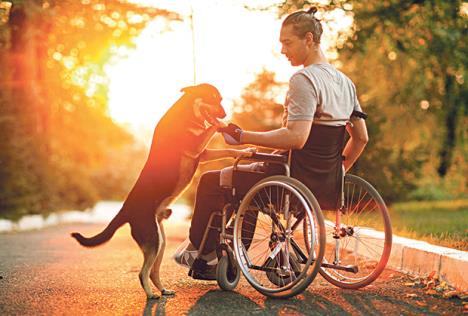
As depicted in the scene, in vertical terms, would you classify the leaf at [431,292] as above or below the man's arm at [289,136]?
below

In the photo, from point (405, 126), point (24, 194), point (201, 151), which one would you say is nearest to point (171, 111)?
point (201, 151)

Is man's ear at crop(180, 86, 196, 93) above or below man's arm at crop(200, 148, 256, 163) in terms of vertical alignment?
above

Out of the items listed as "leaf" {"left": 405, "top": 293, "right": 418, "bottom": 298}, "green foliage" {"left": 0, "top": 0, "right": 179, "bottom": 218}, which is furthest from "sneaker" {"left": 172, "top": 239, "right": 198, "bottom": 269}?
"green foliage" {"left": 0, "top": 0, "right": 179, "bottom": 218}

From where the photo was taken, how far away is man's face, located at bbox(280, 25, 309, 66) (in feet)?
14.8

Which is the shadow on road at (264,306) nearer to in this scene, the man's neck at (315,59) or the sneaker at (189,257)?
the sneaker at (189,257)

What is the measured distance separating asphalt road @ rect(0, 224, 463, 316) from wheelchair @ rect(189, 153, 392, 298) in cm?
15

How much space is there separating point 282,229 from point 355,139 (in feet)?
3.03

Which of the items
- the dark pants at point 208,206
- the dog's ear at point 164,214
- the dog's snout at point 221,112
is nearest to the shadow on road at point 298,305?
the dark pants at point 208,206

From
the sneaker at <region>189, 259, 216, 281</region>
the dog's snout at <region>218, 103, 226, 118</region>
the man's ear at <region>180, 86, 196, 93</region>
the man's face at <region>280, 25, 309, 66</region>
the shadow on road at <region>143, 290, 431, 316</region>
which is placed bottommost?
the shadow on road at <region>143, 290, 431, 316</region>

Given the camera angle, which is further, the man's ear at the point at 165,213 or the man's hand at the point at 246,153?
the man's ear at the point at 165,213

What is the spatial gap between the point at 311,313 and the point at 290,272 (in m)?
0.47

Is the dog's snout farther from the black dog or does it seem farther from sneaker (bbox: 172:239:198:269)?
sneaker (bbox: 172:239:198:269)

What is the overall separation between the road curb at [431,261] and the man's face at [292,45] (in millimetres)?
1815

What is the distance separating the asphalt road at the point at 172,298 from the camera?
4051 millimetres
